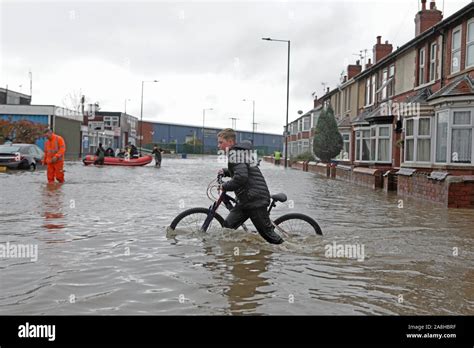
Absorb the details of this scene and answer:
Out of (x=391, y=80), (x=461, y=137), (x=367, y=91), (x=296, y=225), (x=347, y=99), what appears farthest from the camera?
(x=347, y=99)

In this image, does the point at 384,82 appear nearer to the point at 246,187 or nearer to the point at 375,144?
the point at 375,144

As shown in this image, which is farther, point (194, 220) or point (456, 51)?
point (456, 51)

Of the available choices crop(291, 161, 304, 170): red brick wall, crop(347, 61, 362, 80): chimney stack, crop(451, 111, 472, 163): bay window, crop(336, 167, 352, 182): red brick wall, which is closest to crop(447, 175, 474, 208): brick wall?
crop(451, 111, 472, 163): bay window

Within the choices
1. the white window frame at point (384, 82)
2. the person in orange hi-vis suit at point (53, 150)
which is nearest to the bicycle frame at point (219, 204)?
the person in orange hi-vis suit at point (53, 150)

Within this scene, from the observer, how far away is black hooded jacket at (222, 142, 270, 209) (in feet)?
24.8

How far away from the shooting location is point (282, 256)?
7660 mm

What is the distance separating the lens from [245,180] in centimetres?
761

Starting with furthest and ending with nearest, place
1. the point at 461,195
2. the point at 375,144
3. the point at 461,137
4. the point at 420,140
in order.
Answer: the point at 375,144 → the point at 420,140 → the point at 461,137 → the point at 461,195

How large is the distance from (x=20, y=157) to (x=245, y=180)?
82.0 ft

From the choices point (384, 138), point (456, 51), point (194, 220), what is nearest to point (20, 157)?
point (384, 138)

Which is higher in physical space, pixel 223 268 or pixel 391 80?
pixel 391 80

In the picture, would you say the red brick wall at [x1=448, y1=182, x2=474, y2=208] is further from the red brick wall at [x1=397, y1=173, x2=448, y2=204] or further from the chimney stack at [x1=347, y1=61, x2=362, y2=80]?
the chimney stack at [x1=347, y1=61, x2=362, y2=80]

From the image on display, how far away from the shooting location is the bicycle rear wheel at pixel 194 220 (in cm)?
851

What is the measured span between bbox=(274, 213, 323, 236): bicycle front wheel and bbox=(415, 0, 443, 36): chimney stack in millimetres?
21509
